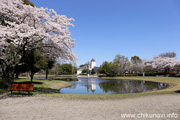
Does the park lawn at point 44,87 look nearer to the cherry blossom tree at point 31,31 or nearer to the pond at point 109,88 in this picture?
the pond at point 109,88

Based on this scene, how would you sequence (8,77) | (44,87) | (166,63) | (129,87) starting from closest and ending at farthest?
1. (8,77)
2. (44,87)
3. (129,87)
4. (166,63)

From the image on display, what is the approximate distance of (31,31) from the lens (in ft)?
38.8

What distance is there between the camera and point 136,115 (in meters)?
6.82

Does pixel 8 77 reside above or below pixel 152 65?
below

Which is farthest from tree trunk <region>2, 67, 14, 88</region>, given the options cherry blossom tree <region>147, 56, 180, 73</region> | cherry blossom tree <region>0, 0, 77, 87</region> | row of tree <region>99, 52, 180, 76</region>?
cherry blossom tree <region>147, 56, 180, 73</region>

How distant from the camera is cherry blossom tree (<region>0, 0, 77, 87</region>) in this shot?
39.2 ft

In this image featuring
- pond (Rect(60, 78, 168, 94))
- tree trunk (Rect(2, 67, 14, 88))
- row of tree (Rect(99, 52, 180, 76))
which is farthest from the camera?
row of tree (Rect(99, 52, 180, 76))

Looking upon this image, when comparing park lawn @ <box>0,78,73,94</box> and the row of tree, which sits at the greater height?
the row of tree

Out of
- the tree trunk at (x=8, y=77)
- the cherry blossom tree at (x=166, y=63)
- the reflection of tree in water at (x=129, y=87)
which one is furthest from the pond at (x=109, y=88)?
the cherry blossom tree at (x=166, y=63)

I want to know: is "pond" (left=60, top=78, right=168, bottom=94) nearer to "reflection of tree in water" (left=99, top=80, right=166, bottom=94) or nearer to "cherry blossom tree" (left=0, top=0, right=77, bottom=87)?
"reflection of tree in water" (left=99, top=80, right=166, bottom=94)

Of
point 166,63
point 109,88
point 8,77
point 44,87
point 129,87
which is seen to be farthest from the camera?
point 166,63

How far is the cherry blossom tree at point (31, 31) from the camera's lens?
12.0 metres

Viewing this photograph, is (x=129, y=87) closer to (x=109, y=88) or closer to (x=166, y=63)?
(x=109, y=88)

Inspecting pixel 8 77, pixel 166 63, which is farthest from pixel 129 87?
pixel 166 63
